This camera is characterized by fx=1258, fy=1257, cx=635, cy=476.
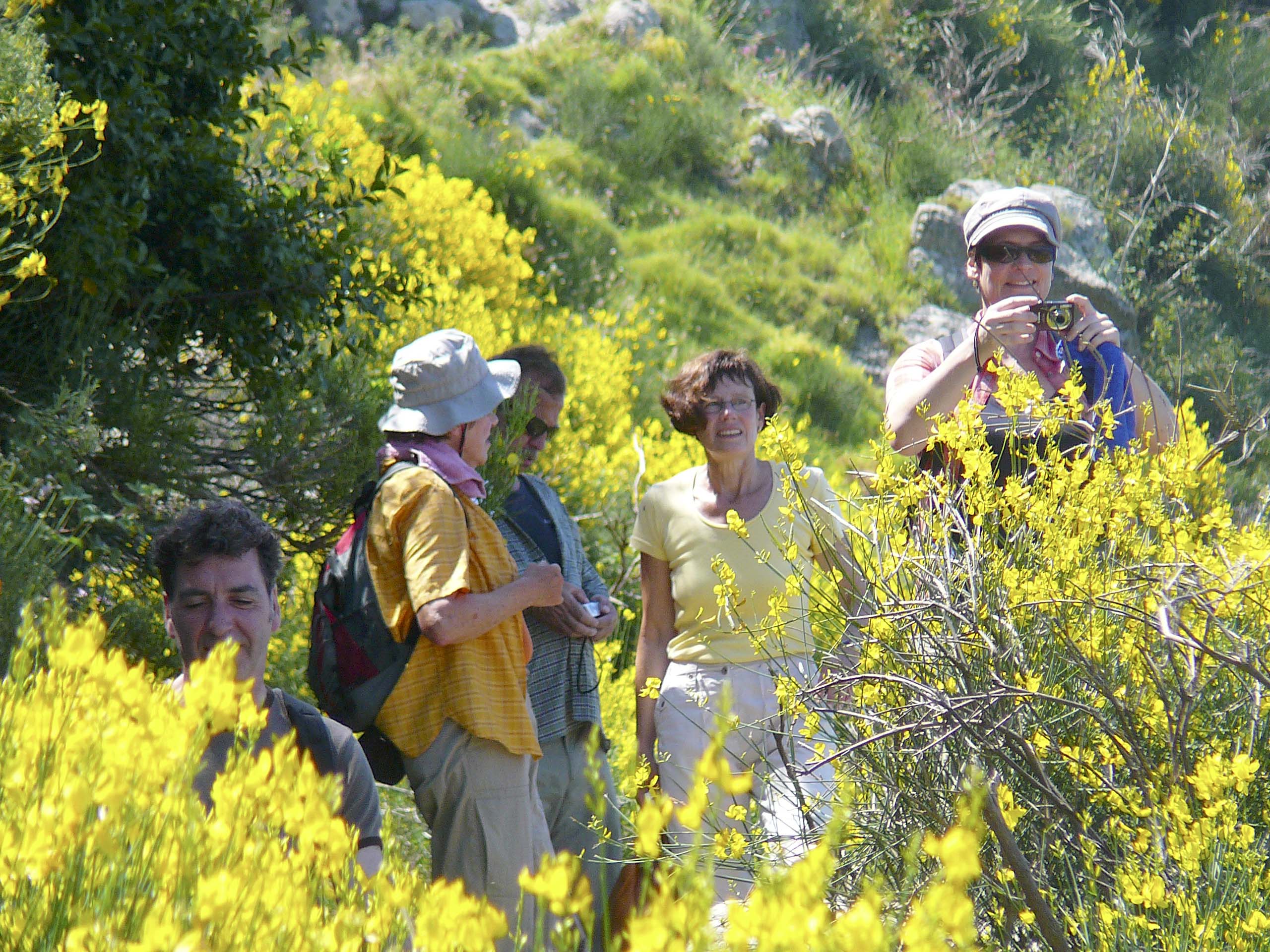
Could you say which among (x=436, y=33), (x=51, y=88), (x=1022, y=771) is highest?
(x=1022, y=771)

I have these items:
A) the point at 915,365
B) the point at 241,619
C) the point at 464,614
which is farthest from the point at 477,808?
the point at 915,365

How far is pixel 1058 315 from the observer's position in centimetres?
266

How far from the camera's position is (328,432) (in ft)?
13.1

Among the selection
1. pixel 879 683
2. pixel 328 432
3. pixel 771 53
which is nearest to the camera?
pixel 879 683

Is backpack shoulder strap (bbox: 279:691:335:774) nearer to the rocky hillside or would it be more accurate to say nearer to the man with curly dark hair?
the man with curly dark hair

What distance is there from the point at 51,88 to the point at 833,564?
211cm

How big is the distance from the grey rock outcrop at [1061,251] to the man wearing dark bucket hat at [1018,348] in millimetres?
8963

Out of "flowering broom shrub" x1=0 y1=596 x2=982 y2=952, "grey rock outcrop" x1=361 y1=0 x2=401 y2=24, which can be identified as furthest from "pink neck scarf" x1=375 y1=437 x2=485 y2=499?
"grey rock outcrop" x1=361 y1=0 x2=401 y2=24

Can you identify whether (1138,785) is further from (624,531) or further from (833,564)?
(624,531)

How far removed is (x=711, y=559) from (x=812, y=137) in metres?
10.6

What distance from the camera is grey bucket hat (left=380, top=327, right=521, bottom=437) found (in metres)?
2.95

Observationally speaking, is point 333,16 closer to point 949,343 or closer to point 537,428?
point 537,428

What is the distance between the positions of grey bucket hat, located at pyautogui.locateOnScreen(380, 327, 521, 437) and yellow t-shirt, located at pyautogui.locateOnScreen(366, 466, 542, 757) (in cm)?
18

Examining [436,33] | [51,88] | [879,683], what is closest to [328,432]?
[51,88]
